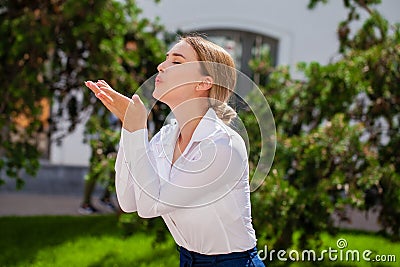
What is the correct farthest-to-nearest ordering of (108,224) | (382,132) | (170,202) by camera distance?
(108,224)
(382,132)
(170,202)

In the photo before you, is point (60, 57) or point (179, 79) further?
point (60, 57)

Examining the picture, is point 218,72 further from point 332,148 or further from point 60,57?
point 60,57

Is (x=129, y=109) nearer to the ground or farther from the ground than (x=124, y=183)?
farther from the ground

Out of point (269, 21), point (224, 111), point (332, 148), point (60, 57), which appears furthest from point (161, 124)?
point (269, 21)

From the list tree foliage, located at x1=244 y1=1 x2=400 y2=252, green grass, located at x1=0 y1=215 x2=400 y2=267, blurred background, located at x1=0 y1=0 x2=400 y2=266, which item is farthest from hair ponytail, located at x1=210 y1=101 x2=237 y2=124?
green grass, located at x1=0 y1=215 x2=400 y2=267

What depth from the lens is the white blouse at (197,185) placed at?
1989 millimetres

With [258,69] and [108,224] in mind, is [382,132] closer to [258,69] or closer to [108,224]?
[258,69]

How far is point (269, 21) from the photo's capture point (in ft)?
35.4

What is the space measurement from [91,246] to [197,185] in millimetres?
3774

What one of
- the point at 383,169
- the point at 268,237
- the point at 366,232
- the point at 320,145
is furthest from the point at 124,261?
the point at 366,232

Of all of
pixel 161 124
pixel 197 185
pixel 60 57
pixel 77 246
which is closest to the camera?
pixel 197 185

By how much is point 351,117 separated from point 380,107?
0.27 m

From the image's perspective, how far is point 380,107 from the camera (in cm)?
529

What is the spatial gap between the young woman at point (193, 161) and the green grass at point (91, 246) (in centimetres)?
282
